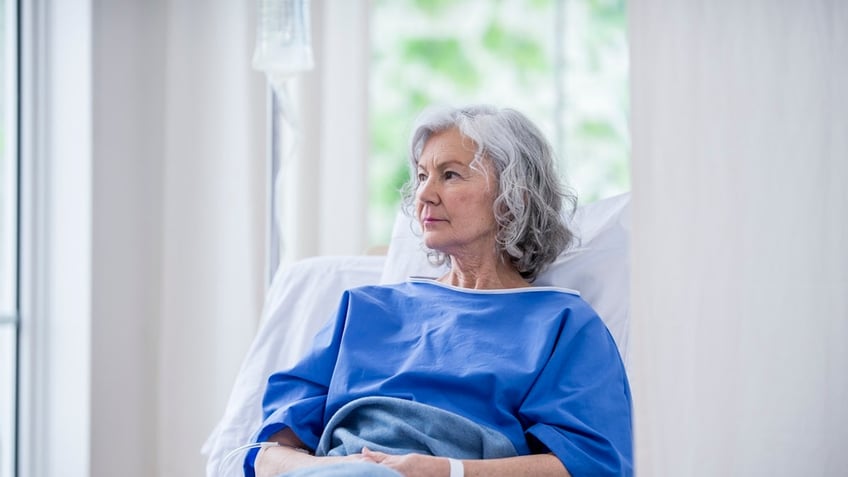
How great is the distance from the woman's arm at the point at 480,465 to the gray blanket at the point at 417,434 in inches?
2.2

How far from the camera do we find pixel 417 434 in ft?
4.70

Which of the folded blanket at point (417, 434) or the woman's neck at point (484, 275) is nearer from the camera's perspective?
the folded blanket at point (417, 434)

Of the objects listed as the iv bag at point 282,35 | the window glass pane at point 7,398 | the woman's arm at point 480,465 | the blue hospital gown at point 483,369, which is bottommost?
the window glass pane at point 7,398

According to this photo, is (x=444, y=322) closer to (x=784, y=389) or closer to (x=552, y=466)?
(x=552, y=466)

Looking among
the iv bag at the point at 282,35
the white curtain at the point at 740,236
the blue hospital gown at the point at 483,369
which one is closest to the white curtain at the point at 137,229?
the iv bag at the point at 282,35

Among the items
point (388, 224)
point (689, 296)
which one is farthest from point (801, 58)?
point (388, 224)

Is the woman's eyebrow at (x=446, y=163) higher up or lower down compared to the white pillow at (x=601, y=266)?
higher up

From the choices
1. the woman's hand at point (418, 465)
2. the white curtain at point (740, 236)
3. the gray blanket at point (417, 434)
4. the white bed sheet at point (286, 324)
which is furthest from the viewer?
the white bed sheet at point (286, 324)

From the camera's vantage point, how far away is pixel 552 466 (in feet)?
4.48

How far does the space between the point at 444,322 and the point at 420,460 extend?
34cm

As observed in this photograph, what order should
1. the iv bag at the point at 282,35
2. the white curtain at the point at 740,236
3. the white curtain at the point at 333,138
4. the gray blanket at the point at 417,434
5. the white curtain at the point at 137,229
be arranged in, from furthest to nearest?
the white curtain at the point at 333,138 < the white curtain at the point at 137,229 < the iv bag at the point at 282,35 < the gray blanket at the point at 417,434 < the white curtain at the point at 740,236

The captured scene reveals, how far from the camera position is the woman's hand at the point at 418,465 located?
1.32 meters

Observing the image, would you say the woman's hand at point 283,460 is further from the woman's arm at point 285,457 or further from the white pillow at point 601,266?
the white pillow at point 601,266

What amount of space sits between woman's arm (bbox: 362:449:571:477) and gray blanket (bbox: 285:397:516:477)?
56mm
